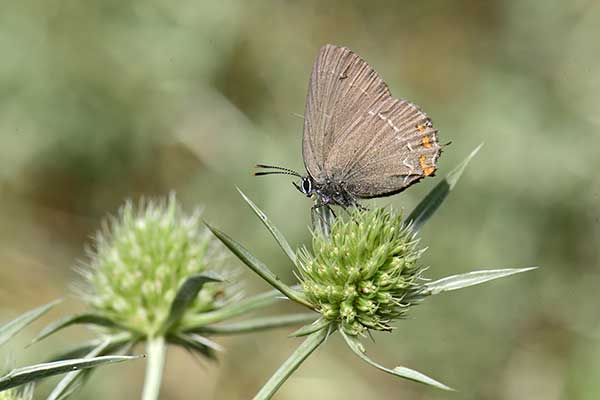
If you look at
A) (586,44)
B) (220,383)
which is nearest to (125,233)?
(220,383)

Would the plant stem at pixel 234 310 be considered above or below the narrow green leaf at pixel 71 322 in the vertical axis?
below

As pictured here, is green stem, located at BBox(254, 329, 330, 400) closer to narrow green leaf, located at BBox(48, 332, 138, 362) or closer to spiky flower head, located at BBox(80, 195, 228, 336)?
spiky flower head, located at BBox(80, 195, 228, 336)

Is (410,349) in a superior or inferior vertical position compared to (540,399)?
superior

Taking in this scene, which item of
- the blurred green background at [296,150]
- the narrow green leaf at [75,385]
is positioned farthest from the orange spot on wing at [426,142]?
the blurred green background at [296,150]

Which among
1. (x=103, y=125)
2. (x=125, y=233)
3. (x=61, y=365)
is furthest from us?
(x=103, y=125)

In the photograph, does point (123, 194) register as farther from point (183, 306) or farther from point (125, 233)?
point (183, 306)

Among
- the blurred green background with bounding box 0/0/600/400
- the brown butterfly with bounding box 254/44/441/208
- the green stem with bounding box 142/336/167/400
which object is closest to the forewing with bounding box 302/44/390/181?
the brown butterfly with bounding box 254/44/441/208

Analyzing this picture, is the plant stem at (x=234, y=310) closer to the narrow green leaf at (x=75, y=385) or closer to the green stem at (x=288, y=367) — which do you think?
the green stem at (x=288, y=367)
